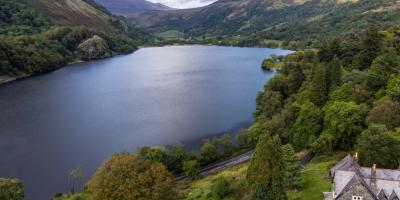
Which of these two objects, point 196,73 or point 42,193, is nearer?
point 42,193

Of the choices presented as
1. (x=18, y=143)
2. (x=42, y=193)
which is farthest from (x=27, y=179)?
(x=18, y=143)

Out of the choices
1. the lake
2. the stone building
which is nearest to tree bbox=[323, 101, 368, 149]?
the stone building

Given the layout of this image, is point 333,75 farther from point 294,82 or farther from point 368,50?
point 294,82

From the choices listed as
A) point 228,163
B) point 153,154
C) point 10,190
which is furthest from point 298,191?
point 10,190

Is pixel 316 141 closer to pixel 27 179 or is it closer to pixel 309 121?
pixel 309 121

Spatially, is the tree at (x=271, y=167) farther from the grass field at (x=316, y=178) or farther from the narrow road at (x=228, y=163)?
the narrow road at (x=228, y=163)
